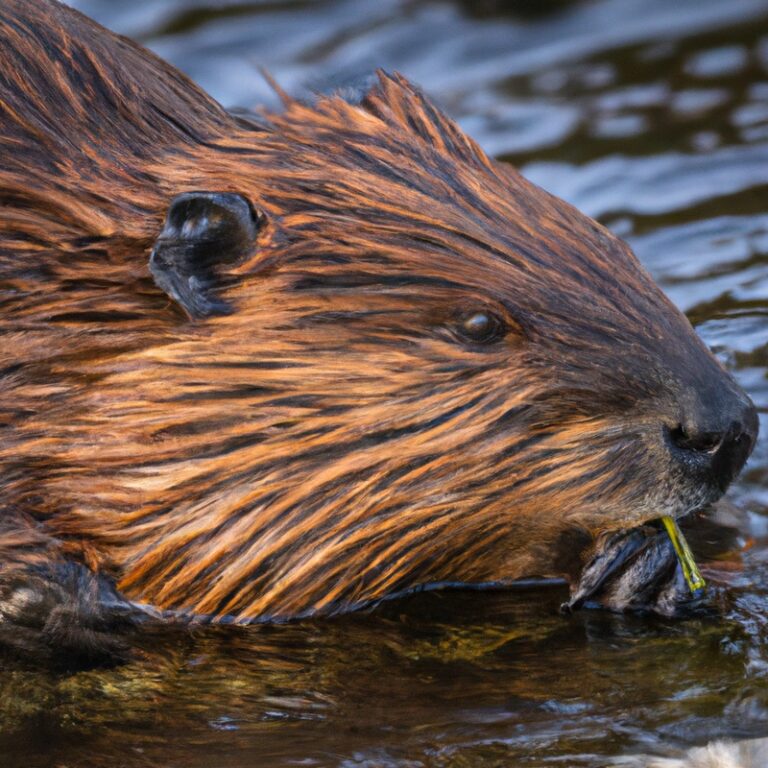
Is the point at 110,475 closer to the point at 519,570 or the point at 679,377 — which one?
the point at 519,570

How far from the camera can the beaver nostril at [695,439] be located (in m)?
2.66

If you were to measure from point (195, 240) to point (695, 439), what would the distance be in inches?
36.0

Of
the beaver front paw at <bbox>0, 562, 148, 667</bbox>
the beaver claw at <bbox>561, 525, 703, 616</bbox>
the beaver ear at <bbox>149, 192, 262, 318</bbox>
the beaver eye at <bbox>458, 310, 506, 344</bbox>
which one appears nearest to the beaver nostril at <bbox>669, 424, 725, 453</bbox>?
the beaver claw at <bbox>561, 525, 703, 616</bbox>

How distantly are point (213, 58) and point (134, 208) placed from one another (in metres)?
4.07

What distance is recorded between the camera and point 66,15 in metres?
3.08

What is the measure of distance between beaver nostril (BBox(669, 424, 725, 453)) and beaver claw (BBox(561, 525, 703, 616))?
0.78 feet

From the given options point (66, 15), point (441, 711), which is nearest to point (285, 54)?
point (66, 15)

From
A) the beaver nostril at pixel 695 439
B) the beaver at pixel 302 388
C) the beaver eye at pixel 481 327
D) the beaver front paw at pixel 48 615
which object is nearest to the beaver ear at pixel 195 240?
the beaver at pixel 302 388

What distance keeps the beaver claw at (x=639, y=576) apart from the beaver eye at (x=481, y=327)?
0.44 meters

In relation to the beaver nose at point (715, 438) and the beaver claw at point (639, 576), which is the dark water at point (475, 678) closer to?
the beaver claw at point (639, 576)

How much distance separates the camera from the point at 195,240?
266 centimetres

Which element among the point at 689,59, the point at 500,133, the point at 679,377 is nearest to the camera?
the point at 679,377

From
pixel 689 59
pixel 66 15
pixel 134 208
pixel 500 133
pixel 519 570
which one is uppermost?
pixel 689 59

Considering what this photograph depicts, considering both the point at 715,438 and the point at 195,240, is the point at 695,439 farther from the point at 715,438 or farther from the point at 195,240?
the point at 195,240
